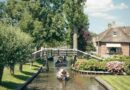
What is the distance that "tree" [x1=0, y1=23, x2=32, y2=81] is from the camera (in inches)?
1235

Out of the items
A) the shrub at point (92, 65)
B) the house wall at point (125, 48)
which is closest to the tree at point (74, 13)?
the house wall at point (125, 48)

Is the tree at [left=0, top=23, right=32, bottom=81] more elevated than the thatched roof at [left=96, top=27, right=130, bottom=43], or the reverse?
the thatched roof at [left=96, top=27, right=130, bottom=43]

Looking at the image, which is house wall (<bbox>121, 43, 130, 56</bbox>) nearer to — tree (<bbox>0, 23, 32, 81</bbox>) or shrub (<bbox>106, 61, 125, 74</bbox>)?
shrub (<bbox>106, 61, 125, 74</bbox>)

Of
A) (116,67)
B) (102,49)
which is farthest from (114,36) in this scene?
(116,67)

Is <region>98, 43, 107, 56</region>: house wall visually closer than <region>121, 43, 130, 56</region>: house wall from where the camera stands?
No

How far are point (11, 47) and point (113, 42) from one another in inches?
2183

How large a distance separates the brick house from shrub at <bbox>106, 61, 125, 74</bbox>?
32.9 metres

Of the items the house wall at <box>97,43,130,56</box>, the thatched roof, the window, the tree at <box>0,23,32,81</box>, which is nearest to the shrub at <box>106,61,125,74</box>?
the tree at <box>0,23,32,81</box>

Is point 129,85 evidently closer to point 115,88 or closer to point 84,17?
point 115,88

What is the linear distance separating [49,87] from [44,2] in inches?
1807

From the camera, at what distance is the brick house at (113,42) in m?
86.4

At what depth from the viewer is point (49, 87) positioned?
38.8 meters

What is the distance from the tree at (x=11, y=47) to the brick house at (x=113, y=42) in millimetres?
50494

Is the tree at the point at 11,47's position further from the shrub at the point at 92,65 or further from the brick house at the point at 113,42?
the brick house at the point at 113,42
